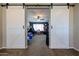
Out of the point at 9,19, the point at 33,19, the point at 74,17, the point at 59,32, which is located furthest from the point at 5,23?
the point at 33,19

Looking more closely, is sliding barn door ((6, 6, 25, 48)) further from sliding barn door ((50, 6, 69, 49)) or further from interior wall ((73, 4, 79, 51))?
interior wall ((73, 4, 79, 51))

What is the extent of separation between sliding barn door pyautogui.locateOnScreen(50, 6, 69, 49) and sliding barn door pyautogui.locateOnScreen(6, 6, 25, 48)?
104cm

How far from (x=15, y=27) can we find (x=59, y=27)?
5.09 feet

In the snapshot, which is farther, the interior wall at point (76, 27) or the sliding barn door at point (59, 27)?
the sliding barn door at point (59, 27)

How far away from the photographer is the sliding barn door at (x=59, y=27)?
5.64 meters

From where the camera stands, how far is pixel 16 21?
571 centimetres

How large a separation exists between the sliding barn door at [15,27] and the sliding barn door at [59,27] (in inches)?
41.0

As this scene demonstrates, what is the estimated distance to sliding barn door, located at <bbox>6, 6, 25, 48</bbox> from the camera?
5645 mm

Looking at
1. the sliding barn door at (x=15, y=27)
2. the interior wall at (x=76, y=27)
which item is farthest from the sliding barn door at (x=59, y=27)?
the sliding barn door at (x=15, y=27)

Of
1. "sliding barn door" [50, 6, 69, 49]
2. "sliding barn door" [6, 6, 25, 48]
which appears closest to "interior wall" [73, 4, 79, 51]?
"sliding barn door" [50, 6, 69, 49]

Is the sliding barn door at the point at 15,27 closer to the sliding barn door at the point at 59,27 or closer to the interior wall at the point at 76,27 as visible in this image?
the sliding barn door at the point at 59,27

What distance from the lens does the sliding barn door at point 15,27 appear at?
5645 millimetres

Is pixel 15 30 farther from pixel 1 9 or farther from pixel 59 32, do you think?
pixel 59 32

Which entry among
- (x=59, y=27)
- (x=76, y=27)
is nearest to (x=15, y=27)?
(x=59, y=27)
